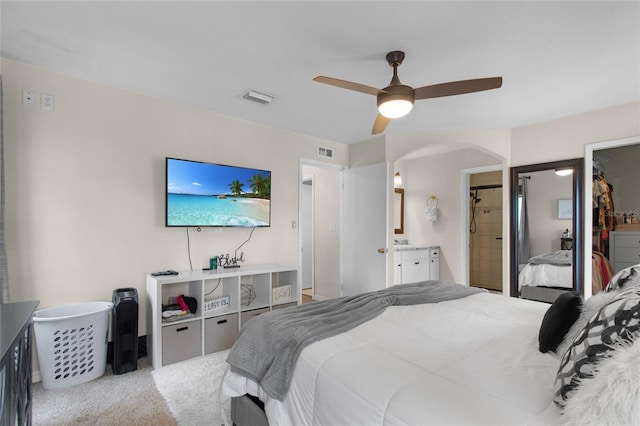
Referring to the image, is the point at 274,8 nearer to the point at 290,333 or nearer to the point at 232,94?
the point at 232,94

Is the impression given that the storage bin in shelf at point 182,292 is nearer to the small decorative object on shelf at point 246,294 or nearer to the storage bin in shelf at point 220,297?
the storage bin in shelf at point 220,297

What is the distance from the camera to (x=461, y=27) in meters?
1.95

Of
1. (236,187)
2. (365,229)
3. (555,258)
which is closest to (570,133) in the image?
(555,258)

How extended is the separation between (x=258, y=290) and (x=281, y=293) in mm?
261

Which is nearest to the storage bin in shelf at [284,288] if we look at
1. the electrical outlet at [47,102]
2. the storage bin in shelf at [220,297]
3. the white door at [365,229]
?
the storage bin in shelf at [220,297]

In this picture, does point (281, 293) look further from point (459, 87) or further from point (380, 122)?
point (459, 87)

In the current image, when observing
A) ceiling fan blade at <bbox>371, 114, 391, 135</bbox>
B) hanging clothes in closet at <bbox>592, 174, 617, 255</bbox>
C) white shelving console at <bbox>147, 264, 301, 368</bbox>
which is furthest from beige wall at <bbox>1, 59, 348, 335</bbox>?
hanging clothes in closet at <bbox>592, 174, 617, 255</bbox>

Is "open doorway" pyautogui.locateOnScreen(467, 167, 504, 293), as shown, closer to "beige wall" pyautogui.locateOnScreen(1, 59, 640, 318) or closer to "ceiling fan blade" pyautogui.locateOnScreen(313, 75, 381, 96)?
"beige wall" pyautogui.locateOnScreen(1, 59, 640, 318)

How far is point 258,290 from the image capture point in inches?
142

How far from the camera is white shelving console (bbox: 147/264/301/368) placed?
2754mm

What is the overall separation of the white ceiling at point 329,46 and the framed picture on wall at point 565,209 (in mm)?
1085

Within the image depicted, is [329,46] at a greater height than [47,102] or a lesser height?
greater

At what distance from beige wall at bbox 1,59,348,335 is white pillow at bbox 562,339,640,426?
3.17 m

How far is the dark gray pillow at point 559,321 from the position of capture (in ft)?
4.65
